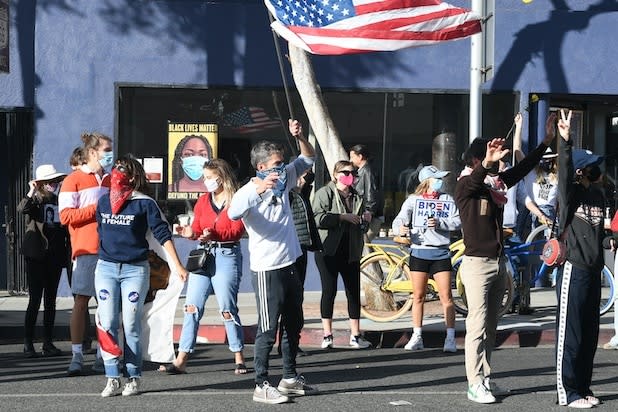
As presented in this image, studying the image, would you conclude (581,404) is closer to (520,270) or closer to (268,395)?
(268,395)

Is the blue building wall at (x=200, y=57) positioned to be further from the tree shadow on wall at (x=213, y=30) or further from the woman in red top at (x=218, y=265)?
the woman in red top at (x=218, y=265)

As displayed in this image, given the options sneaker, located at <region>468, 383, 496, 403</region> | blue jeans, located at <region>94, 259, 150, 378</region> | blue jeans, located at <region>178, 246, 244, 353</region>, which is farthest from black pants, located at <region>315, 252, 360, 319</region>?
sneaker, located at <region>468, 383, 496, 403</region>

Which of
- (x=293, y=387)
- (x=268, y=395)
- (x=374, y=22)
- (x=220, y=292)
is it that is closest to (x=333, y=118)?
(x=374, y=22)

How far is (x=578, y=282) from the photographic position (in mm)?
8133

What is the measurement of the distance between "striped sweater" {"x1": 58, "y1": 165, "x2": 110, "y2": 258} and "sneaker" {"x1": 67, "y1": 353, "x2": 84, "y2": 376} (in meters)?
0.88

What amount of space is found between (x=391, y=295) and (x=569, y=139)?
557 cm

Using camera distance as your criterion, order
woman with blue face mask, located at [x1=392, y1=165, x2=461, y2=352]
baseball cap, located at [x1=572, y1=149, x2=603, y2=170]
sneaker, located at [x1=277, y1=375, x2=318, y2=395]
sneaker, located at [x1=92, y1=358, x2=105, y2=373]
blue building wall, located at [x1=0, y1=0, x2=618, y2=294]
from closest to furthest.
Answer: baseball cap, located at [x1=572, y1=149, x2=603, y2=170] < sneaker, located at [x1=277, y1=375, x2=318, y2=395] < sneaker, located at [x1=92, y1=358, x2=105, y2=373] < woman with blue face mask, located at [x1=392, y1=165, x2=461, y2=352] < blue building wall, located at [x1=0, y1=0, x2=618, y2=294]

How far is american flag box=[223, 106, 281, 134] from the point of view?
1570 centimetres

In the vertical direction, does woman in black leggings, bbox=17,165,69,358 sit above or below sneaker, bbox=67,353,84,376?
above

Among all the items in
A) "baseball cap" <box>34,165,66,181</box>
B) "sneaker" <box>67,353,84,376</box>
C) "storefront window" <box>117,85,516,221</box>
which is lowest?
"sneaker" <box>67,353,84,376</box>

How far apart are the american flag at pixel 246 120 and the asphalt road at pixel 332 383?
4.91 meters

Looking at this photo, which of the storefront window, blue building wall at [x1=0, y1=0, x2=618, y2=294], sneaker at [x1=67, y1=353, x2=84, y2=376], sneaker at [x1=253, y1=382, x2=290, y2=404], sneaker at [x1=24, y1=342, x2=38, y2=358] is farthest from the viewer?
the storefront window

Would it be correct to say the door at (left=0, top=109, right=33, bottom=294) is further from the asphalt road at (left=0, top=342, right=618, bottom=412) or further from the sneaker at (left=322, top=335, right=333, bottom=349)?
the sneaker at (left=322, top=335, right=333, bottom=349)

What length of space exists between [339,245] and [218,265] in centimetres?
194
